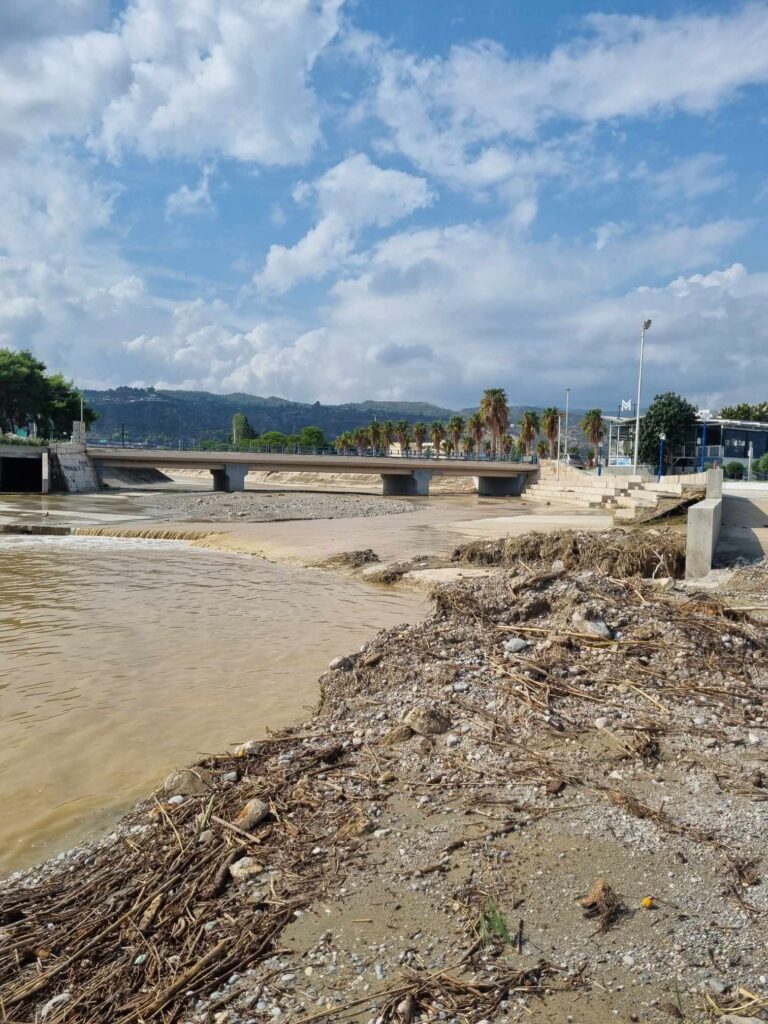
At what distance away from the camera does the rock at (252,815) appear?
5.03m

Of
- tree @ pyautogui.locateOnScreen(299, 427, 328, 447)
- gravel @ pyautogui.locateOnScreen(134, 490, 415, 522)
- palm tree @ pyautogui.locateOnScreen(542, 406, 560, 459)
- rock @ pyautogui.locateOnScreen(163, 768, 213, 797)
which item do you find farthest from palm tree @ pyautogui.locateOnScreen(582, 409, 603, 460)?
rock @ pyautogui.locateOnScreen(163, 768, 213, 797)

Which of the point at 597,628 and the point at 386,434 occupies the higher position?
the point at 386,434

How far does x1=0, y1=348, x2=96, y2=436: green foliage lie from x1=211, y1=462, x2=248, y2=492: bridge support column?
75.8ft

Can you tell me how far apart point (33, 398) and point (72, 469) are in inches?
862

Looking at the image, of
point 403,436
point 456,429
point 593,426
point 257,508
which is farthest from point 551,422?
point 257,508

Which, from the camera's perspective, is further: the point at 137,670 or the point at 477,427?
the point at 477,427

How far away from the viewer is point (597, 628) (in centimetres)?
827

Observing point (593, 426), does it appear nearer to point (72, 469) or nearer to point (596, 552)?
point (72, 469)

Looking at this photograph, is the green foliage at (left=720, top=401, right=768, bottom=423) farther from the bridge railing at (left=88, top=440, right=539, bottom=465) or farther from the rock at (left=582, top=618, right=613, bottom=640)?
the rock at (left=582, top=618, right=613, bottom=640)

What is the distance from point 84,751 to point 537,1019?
5938mm

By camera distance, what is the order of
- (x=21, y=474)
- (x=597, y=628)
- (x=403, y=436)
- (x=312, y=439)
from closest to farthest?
(x=597, y=628)
(x=21, y=474)
(x=403, y=436)
(x=312, y=439)

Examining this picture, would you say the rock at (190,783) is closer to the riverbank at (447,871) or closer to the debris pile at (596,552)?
the riverbank at (447,871)

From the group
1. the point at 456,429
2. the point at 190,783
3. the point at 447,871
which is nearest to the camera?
the point at 447,871

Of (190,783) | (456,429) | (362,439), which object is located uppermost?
(456,429)
